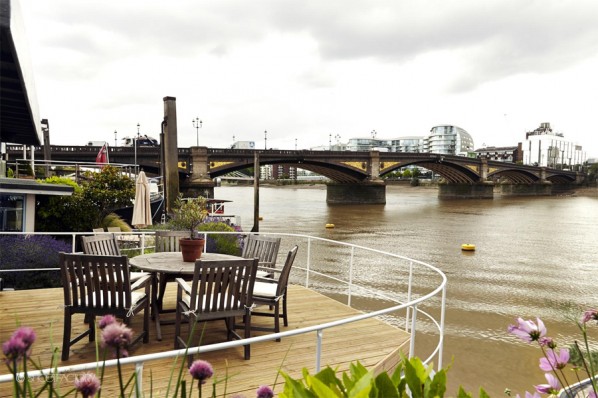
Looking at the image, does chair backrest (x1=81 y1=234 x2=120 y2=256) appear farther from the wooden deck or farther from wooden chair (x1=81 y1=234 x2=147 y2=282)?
the wooden deck

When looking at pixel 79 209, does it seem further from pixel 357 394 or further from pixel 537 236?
pixel 537 236

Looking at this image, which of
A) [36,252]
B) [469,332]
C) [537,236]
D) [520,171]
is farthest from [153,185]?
[520,171]

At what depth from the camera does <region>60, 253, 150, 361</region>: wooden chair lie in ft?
13.4

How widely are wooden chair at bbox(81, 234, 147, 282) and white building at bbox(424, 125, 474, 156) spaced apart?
172 m

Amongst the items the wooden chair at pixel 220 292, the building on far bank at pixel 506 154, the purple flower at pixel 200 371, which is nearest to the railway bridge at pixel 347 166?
the wooden chair at pixel 220 292

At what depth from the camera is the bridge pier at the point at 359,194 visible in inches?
2057

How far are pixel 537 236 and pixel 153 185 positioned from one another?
2203 centimetres

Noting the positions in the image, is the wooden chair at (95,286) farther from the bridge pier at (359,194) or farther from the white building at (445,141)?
the white building at (445,141)

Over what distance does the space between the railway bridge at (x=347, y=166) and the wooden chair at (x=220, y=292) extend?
16567 millimetres

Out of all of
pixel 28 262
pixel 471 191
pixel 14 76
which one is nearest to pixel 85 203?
pixel 28 262

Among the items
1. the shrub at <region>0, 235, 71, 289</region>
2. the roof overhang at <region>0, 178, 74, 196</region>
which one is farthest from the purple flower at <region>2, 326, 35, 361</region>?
the roof overhang at <region>0, 178, 74, 196</region>

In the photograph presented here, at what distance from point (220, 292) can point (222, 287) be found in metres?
0.06

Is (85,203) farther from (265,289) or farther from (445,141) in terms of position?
(445,141)

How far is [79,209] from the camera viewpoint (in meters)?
12.2
